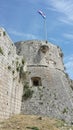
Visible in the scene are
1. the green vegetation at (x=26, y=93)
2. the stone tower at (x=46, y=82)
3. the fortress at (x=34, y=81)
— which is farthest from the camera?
the green vegetation at (x=26, y=93)

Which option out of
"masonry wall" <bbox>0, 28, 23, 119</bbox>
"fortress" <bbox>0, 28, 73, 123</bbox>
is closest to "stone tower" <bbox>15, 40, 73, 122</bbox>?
"fortress" <bbox>0, 28, 73, 123</bbox>

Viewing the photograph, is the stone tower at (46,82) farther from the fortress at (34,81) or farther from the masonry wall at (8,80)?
the masonry wall at (8,80)

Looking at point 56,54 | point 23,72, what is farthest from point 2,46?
point 56,54

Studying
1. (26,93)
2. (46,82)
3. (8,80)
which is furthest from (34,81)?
(8,80)

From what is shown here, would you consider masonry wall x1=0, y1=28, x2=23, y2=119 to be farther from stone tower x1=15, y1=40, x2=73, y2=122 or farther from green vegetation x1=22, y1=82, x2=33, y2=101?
stone tower x1=15, y1=40, x2=73, y2=122

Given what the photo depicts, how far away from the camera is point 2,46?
67.4ft

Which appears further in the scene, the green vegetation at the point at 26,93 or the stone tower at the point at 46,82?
the green vegetation at the point at 26,93

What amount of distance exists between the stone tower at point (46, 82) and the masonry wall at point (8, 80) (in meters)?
1.78

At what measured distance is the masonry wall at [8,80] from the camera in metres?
20.4

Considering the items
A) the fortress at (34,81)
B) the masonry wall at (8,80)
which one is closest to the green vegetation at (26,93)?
the fortress at (34,81)

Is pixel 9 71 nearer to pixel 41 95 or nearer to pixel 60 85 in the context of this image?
pixel 41 95

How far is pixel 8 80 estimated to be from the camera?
70.9 feet

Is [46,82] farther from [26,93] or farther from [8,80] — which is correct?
[8,80]

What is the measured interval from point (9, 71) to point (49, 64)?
854cm
